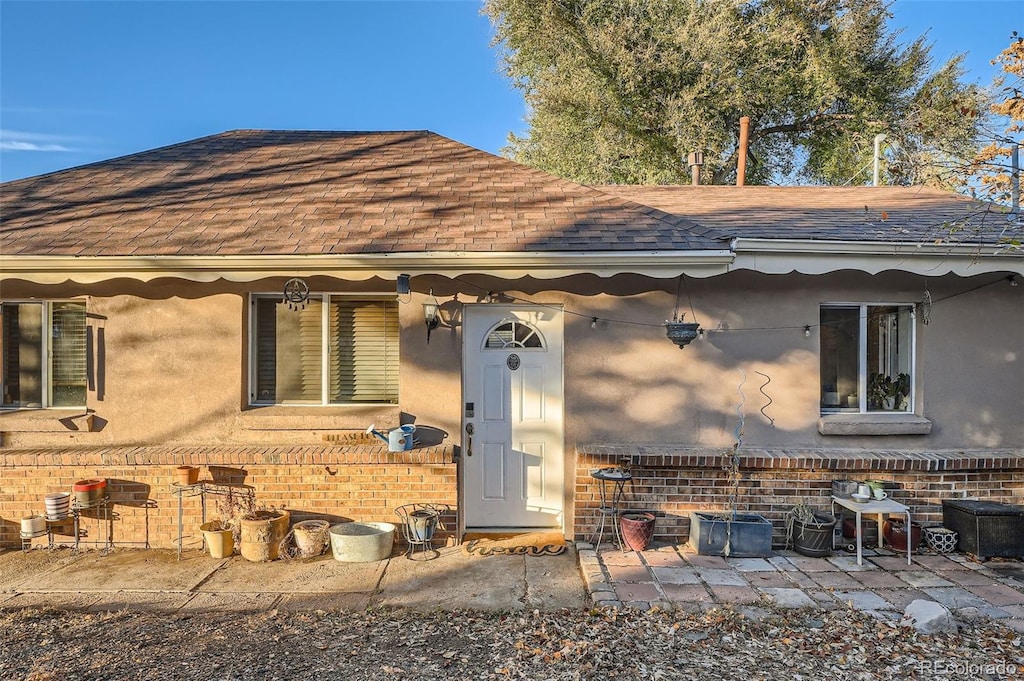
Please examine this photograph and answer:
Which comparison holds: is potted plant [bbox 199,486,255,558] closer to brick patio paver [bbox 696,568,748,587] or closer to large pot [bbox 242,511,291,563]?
Answer: large pot [bbox 242,511,291,563]

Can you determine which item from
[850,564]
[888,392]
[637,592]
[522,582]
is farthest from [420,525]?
[888,392]

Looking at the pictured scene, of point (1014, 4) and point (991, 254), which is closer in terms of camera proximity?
point (991, 254)

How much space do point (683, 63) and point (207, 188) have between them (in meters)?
14.8

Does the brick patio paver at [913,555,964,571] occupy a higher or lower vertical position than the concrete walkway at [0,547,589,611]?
higher

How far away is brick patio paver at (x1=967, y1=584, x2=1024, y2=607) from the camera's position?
16.3 feet

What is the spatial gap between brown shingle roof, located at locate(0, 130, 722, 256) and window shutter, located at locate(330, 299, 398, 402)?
3.23ft

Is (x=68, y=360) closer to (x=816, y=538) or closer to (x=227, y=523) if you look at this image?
(x=227, y=523)

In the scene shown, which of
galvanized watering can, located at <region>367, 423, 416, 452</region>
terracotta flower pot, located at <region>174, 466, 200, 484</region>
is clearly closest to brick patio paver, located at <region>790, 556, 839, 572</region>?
galvanized watering can, located at <region>367, 423, 416, 452</region>

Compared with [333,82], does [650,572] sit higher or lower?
lower

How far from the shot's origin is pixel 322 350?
260 inches

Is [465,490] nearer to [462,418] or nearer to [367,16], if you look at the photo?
[462,418]

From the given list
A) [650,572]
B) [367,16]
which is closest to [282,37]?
[367,16]

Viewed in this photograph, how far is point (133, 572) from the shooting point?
571 centimetres

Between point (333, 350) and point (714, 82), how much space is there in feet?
50.7
